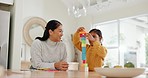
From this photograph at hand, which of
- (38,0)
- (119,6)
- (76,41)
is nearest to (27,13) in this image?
(38,0)

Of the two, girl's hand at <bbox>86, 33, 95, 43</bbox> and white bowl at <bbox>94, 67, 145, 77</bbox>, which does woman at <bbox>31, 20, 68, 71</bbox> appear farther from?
white bowl at <bbox>94, 67, 145, 77</bbox>

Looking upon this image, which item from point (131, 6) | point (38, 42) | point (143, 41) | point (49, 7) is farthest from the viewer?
point (49, 7)

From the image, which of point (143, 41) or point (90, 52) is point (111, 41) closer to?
point (143, 41)

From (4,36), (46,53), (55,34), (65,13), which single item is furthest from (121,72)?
(65,13)

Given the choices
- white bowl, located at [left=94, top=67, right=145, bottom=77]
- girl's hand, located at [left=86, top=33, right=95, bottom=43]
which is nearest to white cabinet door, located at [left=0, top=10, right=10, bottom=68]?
girl's hand, located at [left=86, top=33, right=95, bottom=43]

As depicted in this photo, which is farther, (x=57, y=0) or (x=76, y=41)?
(x=57, y=0)

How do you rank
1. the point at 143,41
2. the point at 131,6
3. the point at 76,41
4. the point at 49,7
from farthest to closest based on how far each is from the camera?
the point at 49,7 → the point at 143,41 → the point at 131,6 → the point at 76,41

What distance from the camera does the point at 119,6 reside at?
15.3ft

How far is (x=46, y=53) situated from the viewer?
7.44 feet

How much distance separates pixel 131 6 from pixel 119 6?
265 mm

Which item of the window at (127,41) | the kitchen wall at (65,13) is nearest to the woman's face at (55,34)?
the kitchen wall at (65,13)

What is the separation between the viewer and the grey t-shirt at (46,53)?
7.04 feet

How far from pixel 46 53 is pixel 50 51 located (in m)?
0.06

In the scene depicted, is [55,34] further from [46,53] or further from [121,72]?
[121,72]
